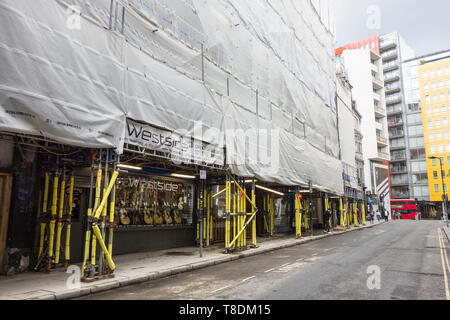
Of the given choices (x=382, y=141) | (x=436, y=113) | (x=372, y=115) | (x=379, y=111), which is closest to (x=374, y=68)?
(x=379, y=111)

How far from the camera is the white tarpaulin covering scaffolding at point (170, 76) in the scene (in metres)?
6.64

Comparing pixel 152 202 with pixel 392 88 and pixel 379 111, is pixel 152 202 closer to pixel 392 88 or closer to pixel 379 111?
pixel 379 111

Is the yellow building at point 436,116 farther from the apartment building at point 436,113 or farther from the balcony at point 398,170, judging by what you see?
the balcony at point 398,170

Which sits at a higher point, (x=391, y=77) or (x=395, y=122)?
(x=391, y=77)

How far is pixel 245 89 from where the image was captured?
15.4 m

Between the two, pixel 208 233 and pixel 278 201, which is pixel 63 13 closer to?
pixel 208 233

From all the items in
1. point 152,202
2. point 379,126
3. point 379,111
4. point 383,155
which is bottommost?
point 152,202

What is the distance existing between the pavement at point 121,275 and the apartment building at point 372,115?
54.3 metres

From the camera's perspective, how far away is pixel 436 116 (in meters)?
72.1

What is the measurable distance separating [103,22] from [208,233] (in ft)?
34.6

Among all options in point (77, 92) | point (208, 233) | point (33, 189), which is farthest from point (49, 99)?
point (208, 233)

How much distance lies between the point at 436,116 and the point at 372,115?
19.8 metres

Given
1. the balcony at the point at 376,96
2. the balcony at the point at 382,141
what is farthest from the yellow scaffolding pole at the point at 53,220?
the balcony at the point at 376,96

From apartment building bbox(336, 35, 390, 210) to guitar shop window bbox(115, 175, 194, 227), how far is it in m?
52.0
